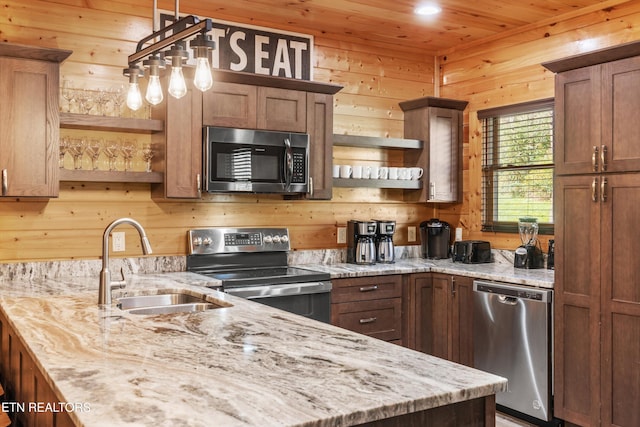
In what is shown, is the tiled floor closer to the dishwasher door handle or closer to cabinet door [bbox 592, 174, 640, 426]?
cabinet door [bbox 592, 174, 640, 426]

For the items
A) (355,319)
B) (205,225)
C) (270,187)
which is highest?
(270,187)

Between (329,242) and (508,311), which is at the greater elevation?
(329,242)

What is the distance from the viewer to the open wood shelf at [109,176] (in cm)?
347

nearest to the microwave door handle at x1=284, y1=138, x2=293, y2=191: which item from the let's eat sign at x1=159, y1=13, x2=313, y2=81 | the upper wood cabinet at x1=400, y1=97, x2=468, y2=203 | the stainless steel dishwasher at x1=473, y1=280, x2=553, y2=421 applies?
the let's eat sign at x1=159, y1=13, x2=313, y2=81

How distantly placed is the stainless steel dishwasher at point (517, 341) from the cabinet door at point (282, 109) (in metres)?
1.60

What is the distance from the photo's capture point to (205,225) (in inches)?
164

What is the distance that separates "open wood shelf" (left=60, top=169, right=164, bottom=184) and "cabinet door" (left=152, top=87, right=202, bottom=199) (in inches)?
3.3

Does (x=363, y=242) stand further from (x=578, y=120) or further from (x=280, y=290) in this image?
(x=578, y=120)

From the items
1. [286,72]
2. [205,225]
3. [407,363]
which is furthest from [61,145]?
[407,363]

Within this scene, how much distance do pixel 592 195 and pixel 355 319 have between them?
5.51 ft

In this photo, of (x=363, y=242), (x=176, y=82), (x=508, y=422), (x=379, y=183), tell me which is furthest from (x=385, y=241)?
(x=176, y=82)

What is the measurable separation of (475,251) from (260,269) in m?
1.58

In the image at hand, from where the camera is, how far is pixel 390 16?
4.27 meters

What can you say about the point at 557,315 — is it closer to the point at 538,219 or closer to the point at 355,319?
the point at 538,219
